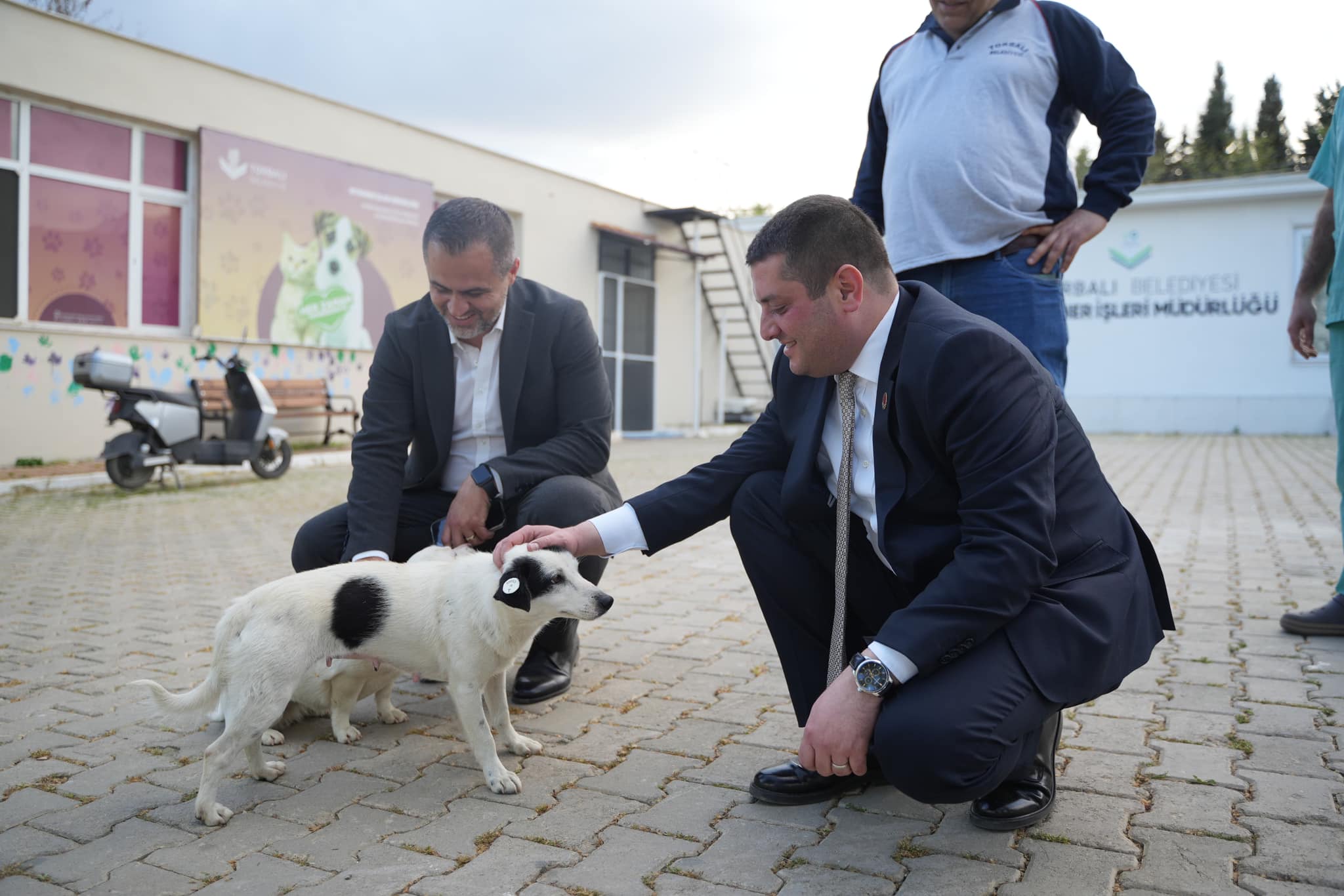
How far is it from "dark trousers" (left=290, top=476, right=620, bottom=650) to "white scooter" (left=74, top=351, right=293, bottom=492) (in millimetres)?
7348

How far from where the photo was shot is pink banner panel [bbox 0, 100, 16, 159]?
36.6 feet

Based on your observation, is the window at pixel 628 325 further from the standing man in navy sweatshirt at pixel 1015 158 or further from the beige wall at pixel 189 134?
the standing man in navy sweatshirt at pixel 1015 158

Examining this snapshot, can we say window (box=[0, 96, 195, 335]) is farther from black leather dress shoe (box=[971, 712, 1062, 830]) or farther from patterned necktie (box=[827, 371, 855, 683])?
black leather dress shoe (box=[971, 712, 1062, 830])

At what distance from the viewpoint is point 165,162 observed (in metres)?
12.8

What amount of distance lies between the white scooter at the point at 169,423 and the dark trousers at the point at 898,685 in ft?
29.8

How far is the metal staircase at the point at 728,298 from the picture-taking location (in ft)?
71.5

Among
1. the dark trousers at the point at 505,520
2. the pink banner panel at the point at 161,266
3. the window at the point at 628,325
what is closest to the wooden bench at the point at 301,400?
the pink banner panel at the point at 161,266

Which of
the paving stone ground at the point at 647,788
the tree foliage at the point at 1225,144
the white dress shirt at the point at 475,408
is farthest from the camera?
the tree foliage at the point at 1225,144

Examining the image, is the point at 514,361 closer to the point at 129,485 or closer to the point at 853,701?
the point at 853,701

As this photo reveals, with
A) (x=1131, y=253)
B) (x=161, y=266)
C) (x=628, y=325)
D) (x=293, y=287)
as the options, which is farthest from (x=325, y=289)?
(x=1131, y=253)

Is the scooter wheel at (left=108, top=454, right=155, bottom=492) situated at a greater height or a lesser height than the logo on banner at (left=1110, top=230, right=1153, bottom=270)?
lesser

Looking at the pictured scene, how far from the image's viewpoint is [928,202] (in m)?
3.49

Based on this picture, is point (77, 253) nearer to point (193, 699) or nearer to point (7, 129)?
point (7, 129)

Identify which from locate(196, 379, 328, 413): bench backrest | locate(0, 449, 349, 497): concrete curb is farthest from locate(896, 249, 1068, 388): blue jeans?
locate(196, 379, 328, 413): bench backrest
